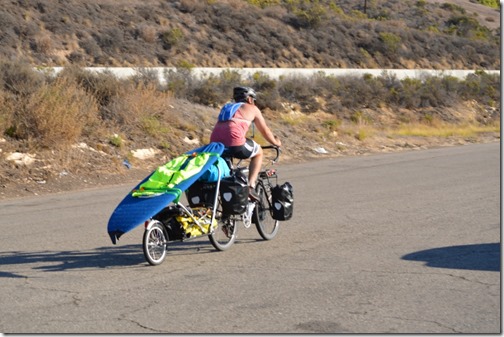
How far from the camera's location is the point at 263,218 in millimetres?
10664

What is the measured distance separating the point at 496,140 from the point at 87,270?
26043mm

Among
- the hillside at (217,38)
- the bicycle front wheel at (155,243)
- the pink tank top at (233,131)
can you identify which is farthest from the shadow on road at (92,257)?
the hillside at (217,38)

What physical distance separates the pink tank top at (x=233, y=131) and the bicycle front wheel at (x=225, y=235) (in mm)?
906

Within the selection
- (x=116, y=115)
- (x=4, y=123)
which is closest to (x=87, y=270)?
(x=4, y=123)

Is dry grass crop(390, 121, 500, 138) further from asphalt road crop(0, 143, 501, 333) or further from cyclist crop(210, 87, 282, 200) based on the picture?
cyclist crop(210, 87, 282, 200)

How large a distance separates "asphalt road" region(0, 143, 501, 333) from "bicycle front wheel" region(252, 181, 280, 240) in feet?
0.44

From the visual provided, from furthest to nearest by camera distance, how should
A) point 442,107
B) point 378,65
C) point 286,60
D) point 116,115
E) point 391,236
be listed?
1. point 378,65
2. point 286,60
3. point 442,107
4. point 116,115
5. point 391,236

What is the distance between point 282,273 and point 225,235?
160 cm

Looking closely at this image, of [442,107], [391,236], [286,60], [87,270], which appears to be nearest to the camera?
[87,270]

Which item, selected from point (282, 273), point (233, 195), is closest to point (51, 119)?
point (233, 195)

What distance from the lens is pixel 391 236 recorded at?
10930 mm

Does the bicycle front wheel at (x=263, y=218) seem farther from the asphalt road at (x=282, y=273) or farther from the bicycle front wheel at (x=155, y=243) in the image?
the bicycle front wheel at (x=155, y=243)

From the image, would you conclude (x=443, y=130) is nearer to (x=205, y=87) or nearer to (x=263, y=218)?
(x=205, y=87)

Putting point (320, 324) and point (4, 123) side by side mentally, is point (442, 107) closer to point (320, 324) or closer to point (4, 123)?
point (4, 123)
